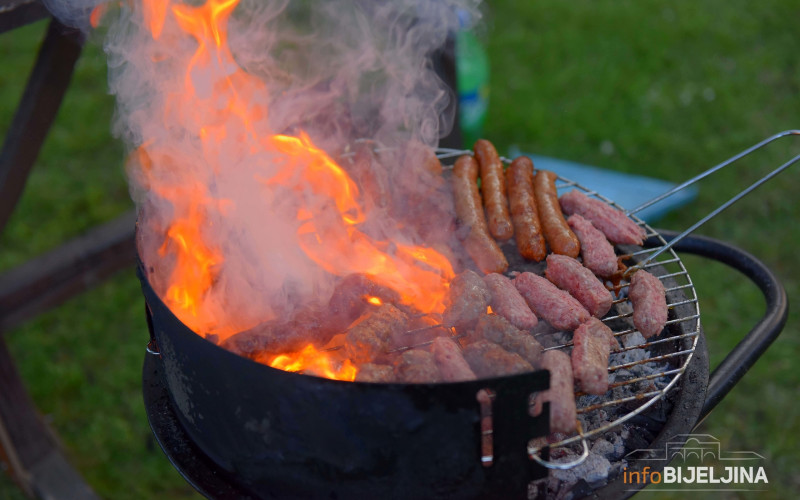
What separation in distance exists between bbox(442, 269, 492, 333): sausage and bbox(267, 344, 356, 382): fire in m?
0.45

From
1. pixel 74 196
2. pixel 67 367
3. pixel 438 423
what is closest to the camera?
pixel 438 423

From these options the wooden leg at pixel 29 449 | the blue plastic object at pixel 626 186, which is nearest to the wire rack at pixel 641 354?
the blue plastic object at pixel 626 186

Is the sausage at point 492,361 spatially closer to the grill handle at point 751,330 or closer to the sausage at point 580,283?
the sausage at point 580,283

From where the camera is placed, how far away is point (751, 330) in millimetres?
2707

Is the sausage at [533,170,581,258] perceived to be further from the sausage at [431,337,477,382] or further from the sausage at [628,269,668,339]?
the sausage at [431,337,477,382]

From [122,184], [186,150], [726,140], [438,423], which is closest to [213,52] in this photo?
[186,150]

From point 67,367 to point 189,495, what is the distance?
1.50 metres

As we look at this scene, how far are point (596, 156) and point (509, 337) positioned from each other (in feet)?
14.3

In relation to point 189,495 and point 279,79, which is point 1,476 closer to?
point 189,495

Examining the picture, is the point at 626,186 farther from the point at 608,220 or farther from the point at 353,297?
the point at 353,297

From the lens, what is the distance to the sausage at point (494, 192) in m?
3.13

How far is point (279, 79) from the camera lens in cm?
379

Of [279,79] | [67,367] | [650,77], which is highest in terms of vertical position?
[650,77]

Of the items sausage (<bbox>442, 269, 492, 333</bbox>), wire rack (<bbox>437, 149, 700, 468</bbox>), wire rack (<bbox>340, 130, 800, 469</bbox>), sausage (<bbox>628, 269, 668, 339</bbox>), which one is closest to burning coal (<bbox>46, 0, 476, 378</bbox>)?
sausage (<bbox>442, 269, 492, 333</bbox>)
